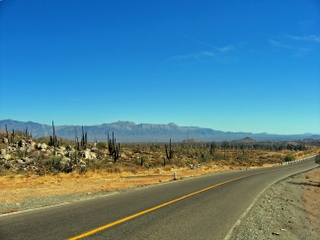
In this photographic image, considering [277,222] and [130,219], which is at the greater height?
[130,219]

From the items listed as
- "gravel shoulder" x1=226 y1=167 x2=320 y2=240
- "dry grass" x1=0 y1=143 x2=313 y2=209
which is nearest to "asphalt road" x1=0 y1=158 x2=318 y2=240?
"gravel shoulder" x1=226 y1=167 x2=320 y2=240

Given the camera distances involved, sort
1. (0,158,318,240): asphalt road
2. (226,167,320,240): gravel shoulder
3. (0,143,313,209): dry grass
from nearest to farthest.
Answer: (0,158,318,240): asphalt road
(226,167,320,240): gravel shoulder
(0,143,313,209): dry grass

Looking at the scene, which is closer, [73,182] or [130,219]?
[130,219]

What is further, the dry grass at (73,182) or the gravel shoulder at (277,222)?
the dry grass at (73,182)

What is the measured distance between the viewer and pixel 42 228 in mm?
7363

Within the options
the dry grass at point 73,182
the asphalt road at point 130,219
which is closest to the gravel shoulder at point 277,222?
the asphalt road at point 130,219

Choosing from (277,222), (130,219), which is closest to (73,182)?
(130,219)

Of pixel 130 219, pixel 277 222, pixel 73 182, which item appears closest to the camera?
pixel 130 219

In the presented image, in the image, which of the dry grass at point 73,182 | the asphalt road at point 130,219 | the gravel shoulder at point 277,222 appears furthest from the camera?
the dry grass at point 73,182

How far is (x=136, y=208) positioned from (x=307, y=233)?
18.7 feet

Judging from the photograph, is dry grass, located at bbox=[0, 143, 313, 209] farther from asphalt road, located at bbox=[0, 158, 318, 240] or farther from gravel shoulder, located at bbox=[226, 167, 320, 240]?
gravel shoulder, located at bbox=[226, 167, 320, 240]

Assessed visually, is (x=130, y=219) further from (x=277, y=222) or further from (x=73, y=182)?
(x=73, y=182)

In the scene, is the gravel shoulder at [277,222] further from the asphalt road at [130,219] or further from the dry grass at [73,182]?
the dry grass at [73,182]

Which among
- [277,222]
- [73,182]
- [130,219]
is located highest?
[130,219]
